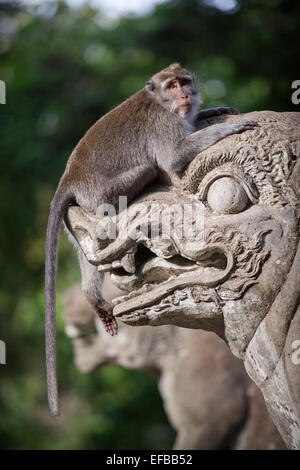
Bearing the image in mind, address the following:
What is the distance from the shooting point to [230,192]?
3105 millimetres

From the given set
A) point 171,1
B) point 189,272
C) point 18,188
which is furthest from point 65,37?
point 189,272

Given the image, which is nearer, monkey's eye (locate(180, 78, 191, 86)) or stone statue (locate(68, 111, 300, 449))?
stone statue (locate(68, 111, 300, 449))

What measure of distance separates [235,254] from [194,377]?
3230mm

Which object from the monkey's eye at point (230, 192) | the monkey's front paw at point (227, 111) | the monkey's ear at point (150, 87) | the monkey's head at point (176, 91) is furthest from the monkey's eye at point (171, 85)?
the monkey's eye at point (230, 192)

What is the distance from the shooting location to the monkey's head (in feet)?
13.3

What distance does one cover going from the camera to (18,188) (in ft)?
37.1

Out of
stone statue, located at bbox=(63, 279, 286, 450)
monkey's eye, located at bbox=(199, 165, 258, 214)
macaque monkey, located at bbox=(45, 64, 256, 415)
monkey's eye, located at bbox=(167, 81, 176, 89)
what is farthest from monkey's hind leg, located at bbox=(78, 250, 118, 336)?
stone statue, located at bbox=(63, 279, 286, 450)

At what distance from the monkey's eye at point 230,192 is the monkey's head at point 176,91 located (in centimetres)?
93

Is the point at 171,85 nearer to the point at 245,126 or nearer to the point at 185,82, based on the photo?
the point at 185,82

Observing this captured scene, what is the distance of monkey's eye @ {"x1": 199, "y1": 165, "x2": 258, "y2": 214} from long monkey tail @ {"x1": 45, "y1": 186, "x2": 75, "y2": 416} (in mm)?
951

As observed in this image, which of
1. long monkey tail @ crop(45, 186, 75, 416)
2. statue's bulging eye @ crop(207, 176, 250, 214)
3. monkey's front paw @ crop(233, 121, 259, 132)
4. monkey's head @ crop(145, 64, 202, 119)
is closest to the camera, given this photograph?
statue's bulging eye @ crop(207, 176, 250, 214)

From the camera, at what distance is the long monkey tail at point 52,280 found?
143 inches

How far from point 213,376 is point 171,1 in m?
5.49

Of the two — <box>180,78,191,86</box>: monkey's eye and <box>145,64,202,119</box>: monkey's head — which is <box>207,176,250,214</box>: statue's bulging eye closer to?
<box>145,64,202,119</box>: monkey's head
